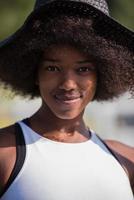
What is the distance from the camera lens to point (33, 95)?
3.96 metres

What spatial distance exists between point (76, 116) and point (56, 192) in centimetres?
41

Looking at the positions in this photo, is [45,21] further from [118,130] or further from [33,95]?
[118,130]

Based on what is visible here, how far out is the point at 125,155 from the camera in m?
3.87

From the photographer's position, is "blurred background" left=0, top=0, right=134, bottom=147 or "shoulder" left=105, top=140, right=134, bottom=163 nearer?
"shoulder" left=105, top=140, right=134, bottom=163

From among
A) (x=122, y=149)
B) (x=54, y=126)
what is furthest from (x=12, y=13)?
(x=54, y=126)

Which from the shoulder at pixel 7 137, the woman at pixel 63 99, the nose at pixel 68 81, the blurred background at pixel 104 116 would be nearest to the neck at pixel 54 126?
the woman at pixel 63 99

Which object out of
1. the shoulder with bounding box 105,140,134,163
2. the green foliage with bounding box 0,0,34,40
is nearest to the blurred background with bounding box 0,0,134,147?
the shoulder with bounding box 105,140,134,163

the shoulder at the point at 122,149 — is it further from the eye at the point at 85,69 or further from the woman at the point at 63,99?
the eye at the point at 85,69

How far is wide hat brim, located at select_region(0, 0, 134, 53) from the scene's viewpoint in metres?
3.49

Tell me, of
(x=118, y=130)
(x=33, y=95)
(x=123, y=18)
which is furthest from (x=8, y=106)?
(x=33, y=95)

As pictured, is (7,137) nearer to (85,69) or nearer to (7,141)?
(7,141)

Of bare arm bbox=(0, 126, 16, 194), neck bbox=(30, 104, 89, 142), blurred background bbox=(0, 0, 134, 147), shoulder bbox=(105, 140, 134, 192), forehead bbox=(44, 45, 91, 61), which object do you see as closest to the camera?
bare arm bbox=(0, 126, 16, 194)

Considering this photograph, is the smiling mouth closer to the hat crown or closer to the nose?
the nose

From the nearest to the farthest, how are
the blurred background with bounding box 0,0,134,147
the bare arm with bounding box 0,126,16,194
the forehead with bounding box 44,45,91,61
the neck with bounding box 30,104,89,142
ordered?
the bare arm with bounding box 0,126,16,194 → the forehead with bounding box 44,45,91,61 → the neck with bounding box 30,104,89,142 → the blurred background with bounding box 0,0,134,147
